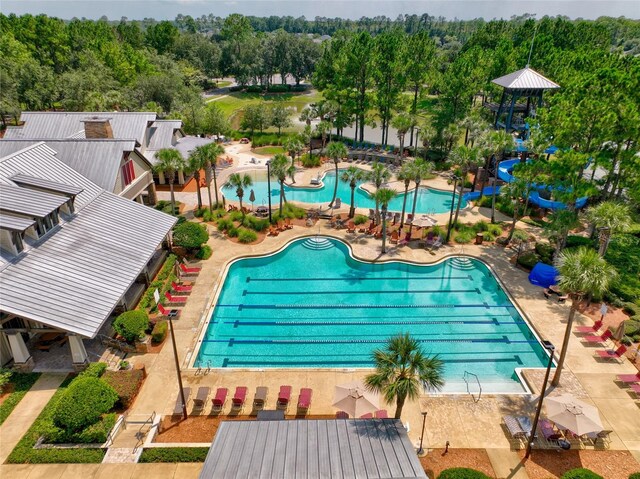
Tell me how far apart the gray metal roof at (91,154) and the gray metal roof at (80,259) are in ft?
3.82

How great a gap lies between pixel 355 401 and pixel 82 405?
40.4 feet

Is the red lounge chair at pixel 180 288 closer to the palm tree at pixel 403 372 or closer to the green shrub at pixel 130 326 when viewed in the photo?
the green shrub at pixel 130 326

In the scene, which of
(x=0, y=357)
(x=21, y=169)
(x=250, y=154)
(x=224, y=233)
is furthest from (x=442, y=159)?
(x=0, y=357)

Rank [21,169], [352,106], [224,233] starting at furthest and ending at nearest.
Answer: [352,106] < [224,233] < [21,169]

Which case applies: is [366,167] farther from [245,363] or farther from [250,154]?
[245,363]

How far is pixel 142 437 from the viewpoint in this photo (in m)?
18.8

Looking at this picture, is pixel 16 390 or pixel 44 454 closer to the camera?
pixel 44 454

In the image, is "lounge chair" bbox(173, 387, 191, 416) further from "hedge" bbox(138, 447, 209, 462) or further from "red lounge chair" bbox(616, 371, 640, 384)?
"red lounge chair" bbox(616, 371, 640, 384)

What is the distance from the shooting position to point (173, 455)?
703 inches

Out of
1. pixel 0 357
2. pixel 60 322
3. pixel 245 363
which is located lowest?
pixel 245 363

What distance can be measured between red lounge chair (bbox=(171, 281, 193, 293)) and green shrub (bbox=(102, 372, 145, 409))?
828 cm

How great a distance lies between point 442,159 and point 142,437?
5047cm

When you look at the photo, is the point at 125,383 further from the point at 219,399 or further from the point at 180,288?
the point at 180,288

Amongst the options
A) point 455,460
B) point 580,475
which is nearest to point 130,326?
point 455,460
